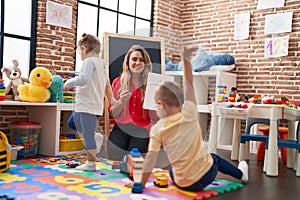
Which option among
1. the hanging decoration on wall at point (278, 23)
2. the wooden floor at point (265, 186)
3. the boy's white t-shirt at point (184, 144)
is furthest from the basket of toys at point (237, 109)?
the hanging decoration on wall at point (278, 23)

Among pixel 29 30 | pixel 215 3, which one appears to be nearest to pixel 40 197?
pixel 29 30

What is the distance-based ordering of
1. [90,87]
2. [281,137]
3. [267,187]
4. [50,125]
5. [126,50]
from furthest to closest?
[281,137] < [50,125] < [267,187] < [90,87] < [126,50]

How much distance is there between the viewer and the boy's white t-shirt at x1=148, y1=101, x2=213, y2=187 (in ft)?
5.18

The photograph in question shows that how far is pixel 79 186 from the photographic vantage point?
1.92 m

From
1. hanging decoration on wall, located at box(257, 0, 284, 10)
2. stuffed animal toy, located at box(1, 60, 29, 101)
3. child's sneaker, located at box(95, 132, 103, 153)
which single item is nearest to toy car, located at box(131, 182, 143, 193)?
child's sneaker, located at box(95, 132, 103, 153)

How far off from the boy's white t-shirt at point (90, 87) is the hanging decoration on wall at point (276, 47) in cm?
239

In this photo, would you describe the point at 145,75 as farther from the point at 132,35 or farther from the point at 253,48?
the point at 253,48

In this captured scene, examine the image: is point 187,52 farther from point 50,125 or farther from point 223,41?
point 223,41

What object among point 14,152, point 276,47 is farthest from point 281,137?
point 14,152

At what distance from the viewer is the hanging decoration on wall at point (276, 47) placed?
378 centimetres

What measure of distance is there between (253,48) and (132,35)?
268 centimetres

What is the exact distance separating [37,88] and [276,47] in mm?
2408

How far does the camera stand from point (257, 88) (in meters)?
4.01

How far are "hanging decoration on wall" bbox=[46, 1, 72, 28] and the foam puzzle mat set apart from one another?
1429 millimetres
